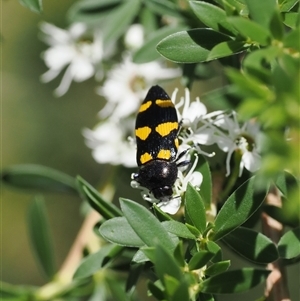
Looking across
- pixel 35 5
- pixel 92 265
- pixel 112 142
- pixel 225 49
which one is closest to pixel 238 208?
pixel 225 49

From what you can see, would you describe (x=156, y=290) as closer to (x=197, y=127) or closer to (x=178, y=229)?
(x=178, y=229)

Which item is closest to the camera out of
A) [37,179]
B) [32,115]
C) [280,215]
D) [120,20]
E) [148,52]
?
[280,215]

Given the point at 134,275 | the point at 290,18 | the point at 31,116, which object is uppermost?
the point at 290,18

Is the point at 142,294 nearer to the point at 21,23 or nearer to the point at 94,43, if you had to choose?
the point at 21,23

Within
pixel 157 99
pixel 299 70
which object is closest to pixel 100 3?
pixel 157 99

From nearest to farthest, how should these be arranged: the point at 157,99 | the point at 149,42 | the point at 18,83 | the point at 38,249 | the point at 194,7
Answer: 1. the point at 194,7
2. the point at 157,99
3. the point at 149,42
4. the point at 38,249
5. the point at 18,83

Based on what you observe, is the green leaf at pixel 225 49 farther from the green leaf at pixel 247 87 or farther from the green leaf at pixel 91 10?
the green leaf at pixel 91 10

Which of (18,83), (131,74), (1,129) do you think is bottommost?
(1,129)
